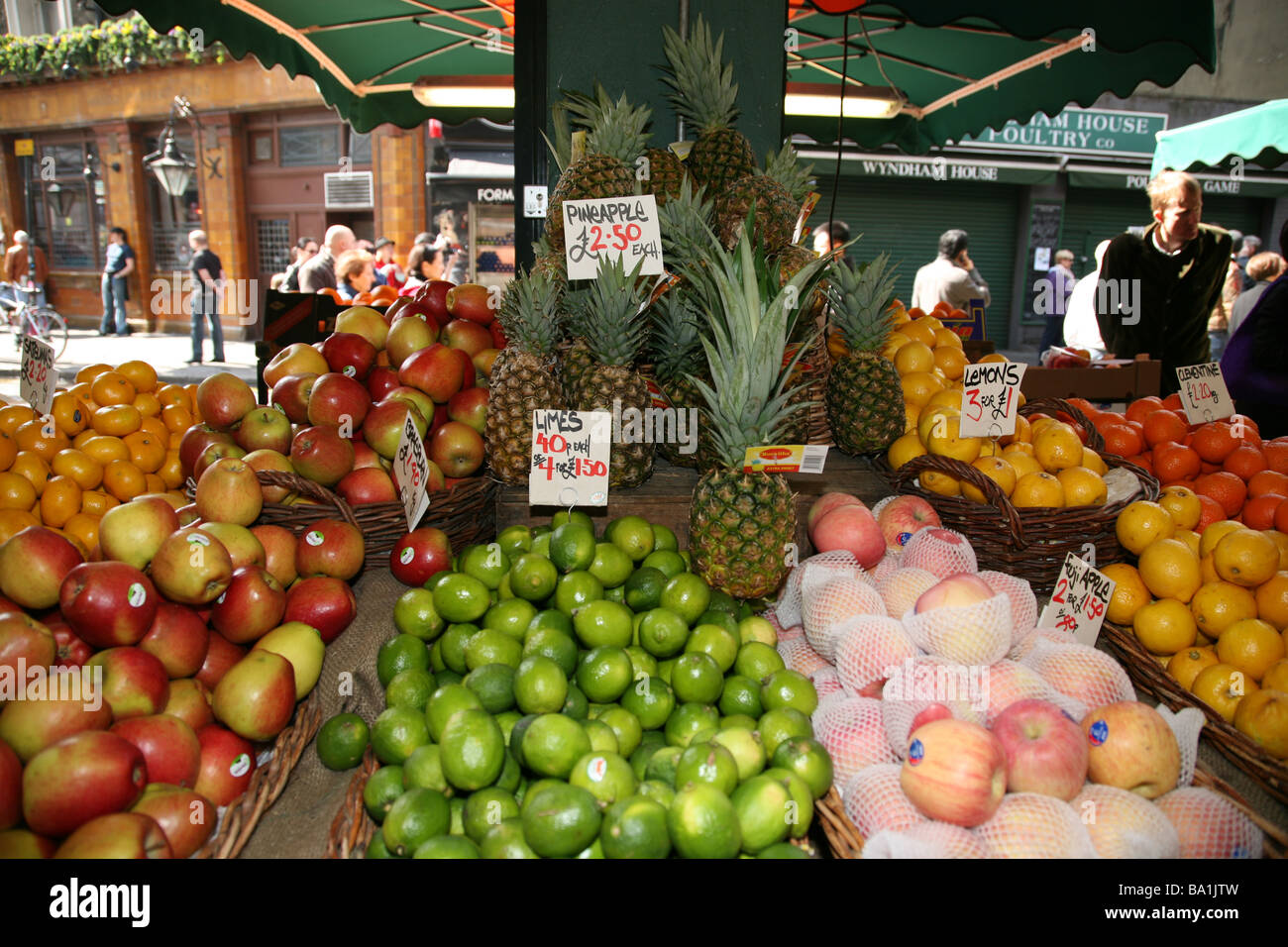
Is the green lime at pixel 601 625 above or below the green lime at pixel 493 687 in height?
above

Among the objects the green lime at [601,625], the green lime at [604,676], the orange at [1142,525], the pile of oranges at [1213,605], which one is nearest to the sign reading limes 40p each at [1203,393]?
the pile of oranges at [1213,605]

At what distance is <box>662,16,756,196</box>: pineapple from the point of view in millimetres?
3080

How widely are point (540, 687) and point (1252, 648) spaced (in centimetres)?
205

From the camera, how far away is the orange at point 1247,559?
2.35 m

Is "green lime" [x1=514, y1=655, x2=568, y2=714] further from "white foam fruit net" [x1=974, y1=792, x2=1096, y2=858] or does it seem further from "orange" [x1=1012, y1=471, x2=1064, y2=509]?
"orange" [x1=1012, y1=471, x2=1064, y2=509]

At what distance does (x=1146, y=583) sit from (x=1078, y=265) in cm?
1542

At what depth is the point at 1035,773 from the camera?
1648mm

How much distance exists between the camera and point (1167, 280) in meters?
5.43

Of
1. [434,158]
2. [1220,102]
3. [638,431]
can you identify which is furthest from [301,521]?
[1220,102]

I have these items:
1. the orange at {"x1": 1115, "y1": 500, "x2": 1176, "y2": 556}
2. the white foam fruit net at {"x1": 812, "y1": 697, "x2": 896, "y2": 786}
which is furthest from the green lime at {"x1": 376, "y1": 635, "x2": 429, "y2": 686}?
the orange at {"x1": 1115, "y1": 500, "x2": 1176, "y2": 556}

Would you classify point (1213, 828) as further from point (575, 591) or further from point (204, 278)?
point (204, 278)

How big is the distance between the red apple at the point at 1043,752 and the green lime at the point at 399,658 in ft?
4.78

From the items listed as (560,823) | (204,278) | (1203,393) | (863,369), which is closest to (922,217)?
(1203,393)

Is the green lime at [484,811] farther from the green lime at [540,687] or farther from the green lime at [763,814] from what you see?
the green lime at [763,814]
